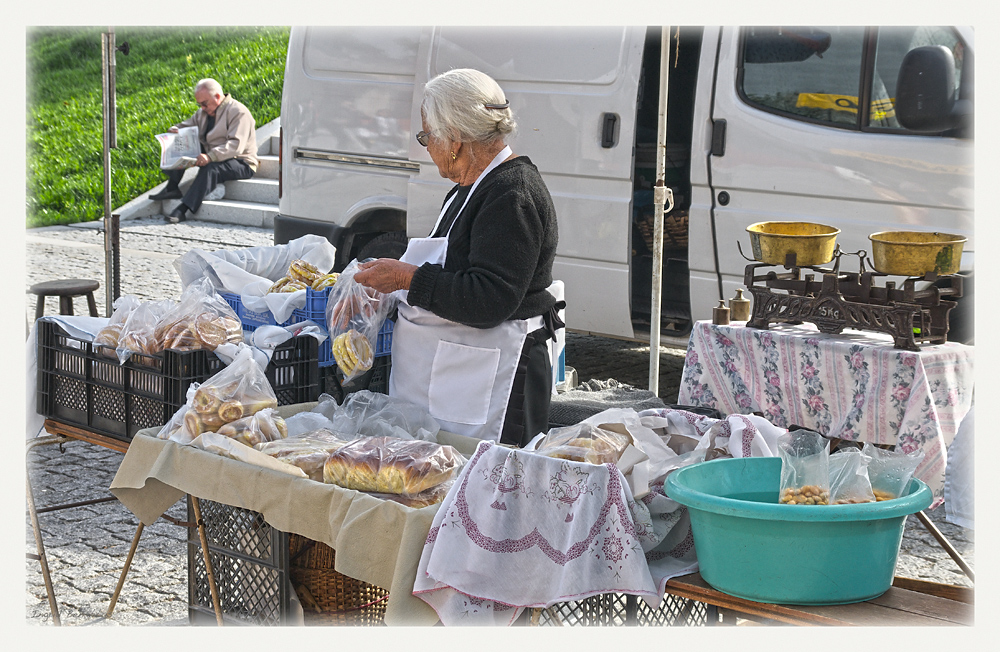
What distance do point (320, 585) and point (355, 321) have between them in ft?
3.35

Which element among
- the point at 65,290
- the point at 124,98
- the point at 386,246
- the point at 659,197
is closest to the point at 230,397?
the point at 659,197

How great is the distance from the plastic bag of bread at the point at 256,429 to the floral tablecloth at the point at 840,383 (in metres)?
2.30

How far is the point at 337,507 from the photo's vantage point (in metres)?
2.38

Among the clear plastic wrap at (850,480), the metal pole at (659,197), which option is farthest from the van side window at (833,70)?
the clear plastic wrap at (850,480)

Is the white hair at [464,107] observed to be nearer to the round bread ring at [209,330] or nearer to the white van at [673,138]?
the round bread ring at [209,330]

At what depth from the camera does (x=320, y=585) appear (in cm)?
262

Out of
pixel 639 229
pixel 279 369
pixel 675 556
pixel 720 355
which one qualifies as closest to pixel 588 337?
pixel 639 229

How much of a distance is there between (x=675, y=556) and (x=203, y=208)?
11.8 m

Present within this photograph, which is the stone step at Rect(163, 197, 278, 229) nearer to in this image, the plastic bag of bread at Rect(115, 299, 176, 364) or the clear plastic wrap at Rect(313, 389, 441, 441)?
the plastic bag of bread at Rect(115, 299, 176, 364)

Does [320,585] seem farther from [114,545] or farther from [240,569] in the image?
[114,545]

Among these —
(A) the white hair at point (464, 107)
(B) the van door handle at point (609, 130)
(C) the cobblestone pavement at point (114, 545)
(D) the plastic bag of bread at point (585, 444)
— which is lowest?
(C) the cobblestone pavement at point (114, 545)

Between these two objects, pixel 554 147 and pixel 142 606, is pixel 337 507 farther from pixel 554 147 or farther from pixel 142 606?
pixel 554 147

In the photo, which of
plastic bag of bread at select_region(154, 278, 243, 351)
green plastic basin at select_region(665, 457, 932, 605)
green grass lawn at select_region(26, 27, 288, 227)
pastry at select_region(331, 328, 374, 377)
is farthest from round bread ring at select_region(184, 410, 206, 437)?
green grass lawn at select_region(26, 27, 288, 227)

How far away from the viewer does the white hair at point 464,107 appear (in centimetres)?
297
